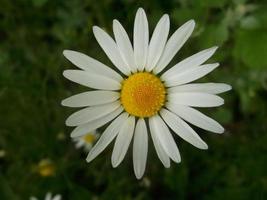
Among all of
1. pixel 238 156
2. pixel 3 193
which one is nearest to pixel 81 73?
pixel 3 193

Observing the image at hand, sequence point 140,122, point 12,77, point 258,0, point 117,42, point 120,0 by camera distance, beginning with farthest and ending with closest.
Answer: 1. point 120,0
2. point 258,0
3. point 12,77
4. point 140,122
5. point 117,42

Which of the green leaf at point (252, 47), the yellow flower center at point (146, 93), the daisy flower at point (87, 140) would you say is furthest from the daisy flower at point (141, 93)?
the daisy flower at point (87, 140)

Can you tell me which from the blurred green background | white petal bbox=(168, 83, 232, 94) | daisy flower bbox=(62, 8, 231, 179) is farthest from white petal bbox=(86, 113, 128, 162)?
the blurred green background

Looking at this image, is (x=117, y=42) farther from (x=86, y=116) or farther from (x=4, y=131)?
(x=4, y=131)

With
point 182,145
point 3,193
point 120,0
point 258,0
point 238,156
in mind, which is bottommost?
point 238,156

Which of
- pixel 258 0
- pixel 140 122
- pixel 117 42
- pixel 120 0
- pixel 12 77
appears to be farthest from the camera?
pixel 120 0

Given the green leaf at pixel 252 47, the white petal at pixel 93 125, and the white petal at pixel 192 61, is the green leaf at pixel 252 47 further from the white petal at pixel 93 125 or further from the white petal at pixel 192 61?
the white petal at pixel 93 125

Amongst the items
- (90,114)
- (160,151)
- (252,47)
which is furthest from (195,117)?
(252,47)
